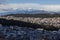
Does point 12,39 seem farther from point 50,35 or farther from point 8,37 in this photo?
point 50,35

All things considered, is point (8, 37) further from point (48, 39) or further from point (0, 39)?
point (48, 39)

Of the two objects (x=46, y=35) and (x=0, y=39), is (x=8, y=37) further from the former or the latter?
(x=46, y=35)

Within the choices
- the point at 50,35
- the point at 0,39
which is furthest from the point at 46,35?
the point at 0,39

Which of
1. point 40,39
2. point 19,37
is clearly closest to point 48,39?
point 40,39

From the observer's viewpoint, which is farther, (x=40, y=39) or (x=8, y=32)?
(x=8, y=32)

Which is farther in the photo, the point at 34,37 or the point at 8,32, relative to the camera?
the point at 8,32

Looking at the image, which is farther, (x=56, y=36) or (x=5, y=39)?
(x=56, y=36)

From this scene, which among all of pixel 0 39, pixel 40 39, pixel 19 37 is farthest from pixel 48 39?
pixel 0 39
